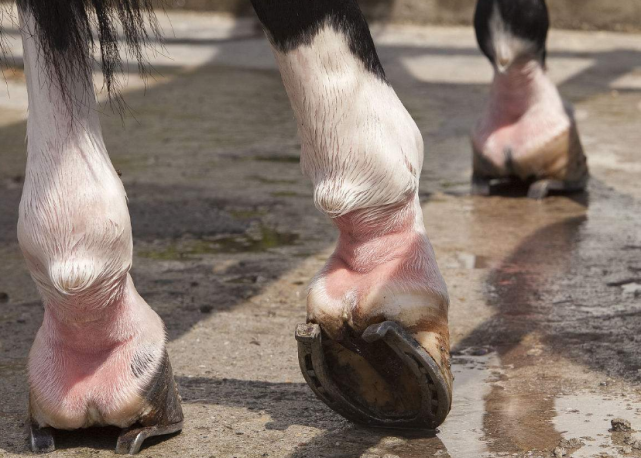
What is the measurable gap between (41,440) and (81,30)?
0.66 meters

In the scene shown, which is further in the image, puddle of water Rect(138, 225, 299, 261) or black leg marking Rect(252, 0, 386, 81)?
puddle of water Rect(138, 225, 299, 261)

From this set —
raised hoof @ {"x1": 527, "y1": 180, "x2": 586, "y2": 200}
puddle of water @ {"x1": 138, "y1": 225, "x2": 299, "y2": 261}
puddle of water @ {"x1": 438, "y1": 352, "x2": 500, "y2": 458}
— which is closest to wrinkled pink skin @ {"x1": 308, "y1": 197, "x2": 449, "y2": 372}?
puddle of water @ {"x1": 438, "y1": 352, "x2": 500, "y2": 458}

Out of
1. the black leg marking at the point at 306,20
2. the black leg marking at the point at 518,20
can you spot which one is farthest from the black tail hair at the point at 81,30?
the black leg marking at the point at 518,20

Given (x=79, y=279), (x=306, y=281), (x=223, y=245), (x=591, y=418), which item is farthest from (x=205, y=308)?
(x=591, y=418)

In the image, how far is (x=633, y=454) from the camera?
72.3 inches

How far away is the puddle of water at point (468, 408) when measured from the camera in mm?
1890

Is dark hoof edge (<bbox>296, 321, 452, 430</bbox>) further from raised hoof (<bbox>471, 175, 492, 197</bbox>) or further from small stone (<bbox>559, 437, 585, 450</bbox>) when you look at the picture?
raised hoof (<bbox>471, 175, 492, 197</bbox>)

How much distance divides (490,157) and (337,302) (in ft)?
6.54

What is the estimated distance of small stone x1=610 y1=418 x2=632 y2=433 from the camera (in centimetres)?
192

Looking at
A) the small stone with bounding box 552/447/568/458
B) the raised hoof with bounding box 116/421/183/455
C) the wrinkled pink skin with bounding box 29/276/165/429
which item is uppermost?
the wrinkled pink skin with bounding box 29/276/165/429

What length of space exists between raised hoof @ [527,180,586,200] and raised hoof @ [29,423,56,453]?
7.19 ft

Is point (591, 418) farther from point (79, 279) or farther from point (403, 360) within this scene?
point (79, 279)

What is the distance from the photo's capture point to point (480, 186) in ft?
12.5

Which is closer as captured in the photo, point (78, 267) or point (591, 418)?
point (78, 267)
